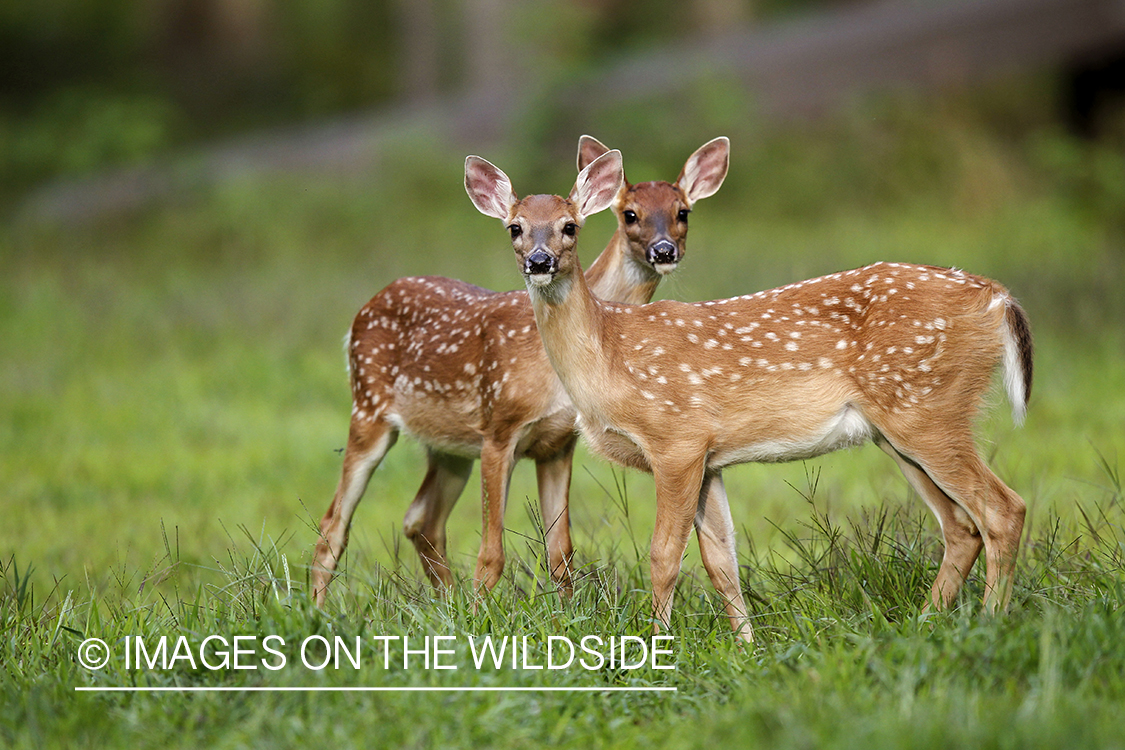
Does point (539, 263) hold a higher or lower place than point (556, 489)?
higher

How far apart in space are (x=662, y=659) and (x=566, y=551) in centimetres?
97

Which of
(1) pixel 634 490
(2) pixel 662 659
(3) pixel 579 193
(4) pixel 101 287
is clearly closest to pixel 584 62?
(4) pixel 101 287

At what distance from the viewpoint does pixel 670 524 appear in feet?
15.5

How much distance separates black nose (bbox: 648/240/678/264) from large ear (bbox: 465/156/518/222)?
718mm

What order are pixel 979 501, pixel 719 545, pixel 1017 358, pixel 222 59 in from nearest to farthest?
pixel 979 501, pixel 1017 358, pixel 719 545, pixel 222 59

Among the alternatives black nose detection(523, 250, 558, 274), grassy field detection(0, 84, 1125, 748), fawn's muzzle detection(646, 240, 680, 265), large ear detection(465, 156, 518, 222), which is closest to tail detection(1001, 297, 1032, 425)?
grassy field detection(0, 84, 1125, 748)

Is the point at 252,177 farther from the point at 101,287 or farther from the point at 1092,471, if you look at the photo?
the point at 1092,471

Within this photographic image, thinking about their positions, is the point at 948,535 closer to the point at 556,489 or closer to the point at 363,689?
the point at 556,489

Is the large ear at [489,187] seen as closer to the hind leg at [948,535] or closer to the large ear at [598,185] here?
the large ear at [598,185]

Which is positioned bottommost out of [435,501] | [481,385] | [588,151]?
[435,501]

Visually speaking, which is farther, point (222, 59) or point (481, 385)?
point (222, 59)

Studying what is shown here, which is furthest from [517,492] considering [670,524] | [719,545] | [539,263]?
[539,263]

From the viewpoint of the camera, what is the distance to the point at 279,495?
25.9ft

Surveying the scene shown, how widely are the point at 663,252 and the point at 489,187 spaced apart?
813mm
